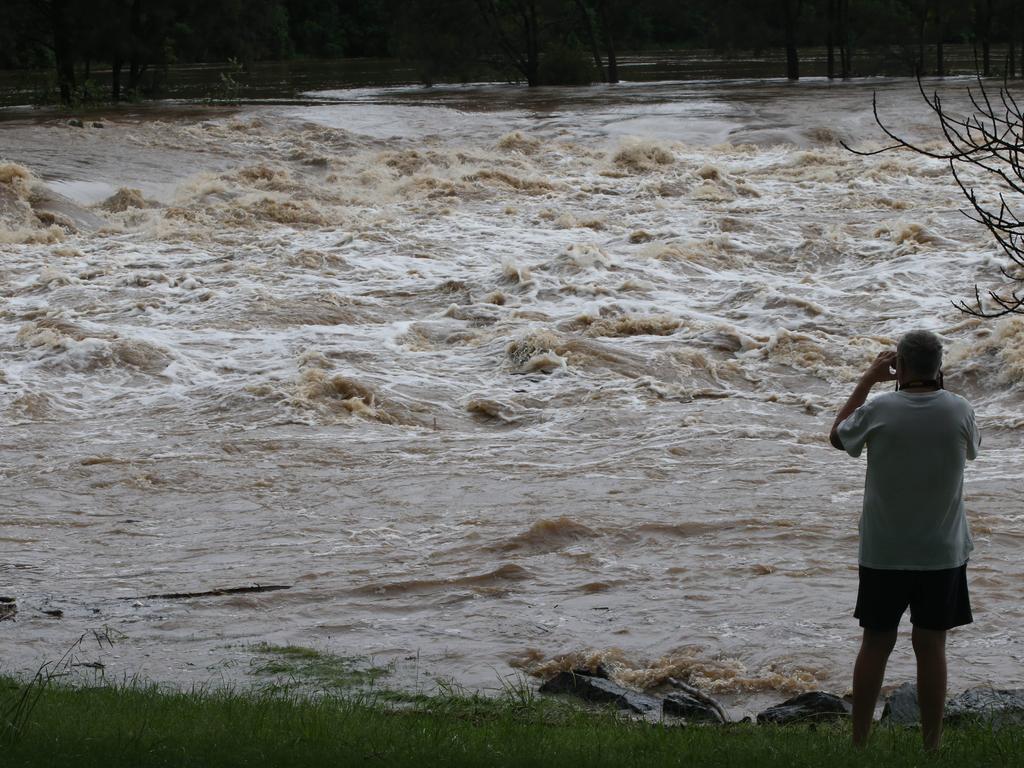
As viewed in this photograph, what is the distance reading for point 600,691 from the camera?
6.74 meters

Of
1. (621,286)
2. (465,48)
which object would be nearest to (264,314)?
(621,286)

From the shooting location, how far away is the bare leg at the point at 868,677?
5.21m

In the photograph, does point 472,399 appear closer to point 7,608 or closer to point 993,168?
point 993,168

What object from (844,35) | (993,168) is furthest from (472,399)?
(844,35)

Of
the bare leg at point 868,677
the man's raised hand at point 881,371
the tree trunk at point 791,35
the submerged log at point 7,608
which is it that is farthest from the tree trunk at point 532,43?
the bare leg at point 868,677

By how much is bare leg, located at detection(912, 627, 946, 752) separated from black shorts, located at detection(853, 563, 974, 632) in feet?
0.17

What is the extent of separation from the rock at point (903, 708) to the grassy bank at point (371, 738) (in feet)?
1.12

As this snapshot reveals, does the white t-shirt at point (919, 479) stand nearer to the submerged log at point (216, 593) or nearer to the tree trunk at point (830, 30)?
the submerged log at point (216, 593)

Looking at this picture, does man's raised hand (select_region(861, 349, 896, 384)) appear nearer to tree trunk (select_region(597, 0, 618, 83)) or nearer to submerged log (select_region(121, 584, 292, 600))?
submerged log (select_region(121, 584, 292, 600))

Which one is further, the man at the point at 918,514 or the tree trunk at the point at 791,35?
the tree trunk at the point at 791,35

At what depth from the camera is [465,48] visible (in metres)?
46.2

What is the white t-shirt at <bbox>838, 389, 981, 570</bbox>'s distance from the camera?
5035 millimetres

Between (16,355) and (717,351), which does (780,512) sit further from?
(16,355)

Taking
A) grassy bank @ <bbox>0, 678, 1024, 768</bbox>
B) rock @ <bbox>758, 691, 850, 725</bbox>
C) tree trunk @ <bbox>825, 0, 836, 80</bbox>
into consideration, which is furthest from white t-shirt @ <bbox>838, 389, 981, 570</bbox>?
tree trunk @ <bbox>825, 0, 836, 80</bbox>
